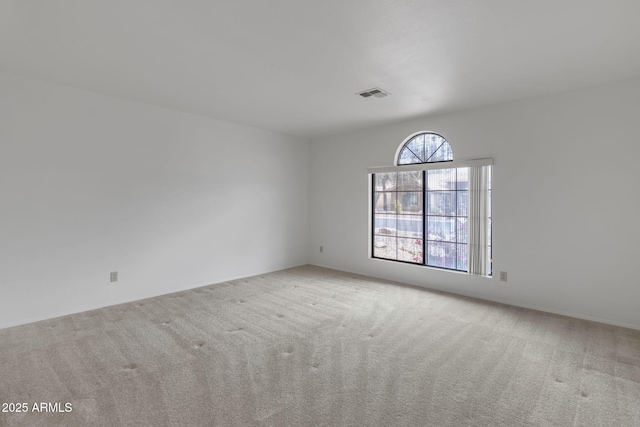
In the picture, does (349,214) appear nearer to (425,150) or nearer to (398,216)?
(398,216)

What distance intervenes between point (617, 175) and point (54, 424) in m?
Answer: 5.21

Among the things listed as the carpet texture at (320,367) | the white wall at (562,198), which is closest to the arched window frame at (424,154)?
the white wall at (562,198)

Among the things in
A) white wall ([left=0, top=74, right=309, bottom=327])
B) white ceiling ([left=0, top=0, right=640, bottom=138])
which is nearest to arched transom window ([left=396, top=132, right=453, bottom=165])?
white ceiling ([left=0, top=0, right=640, bottom=138])

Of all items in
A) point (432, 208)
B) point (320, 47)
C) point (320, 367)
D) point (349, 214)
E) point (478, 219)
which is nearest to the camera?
point (320, 367)

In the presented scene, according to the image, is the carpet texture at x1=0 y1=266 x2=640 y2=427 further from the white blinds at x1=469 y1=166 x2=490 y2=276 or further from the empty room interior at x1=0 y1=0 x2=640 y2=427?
the white blinds at x1=469 y1=166 x2=490 y2=276

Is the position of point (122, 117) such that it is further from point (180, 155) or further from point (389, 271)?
point (389, 271)

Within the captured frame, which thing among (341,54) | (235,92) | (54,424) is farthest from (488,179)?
(54,424)

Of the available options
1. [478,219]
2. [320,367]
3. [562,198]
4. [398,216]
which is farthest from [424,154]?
[320,367]

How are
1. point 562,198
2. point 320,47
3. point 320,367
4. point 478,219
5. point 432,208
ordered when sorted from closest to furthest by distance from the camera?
1. point 320,367
2. point 320,47
3. point 562,198
4. point 478,219
5. point 432,208

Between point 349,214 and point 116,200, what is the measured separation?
11.8ft

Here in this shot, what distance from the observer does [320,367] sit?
2.38 m

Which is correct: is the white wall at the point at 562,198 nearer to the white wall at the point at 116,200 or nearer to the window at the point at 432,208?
the window at the point at 432,208

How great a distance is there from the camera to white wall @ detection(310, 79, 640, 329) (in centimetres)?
320

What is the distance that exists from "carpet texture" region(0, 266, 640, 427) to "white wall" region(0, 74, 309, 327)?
0.45 m
